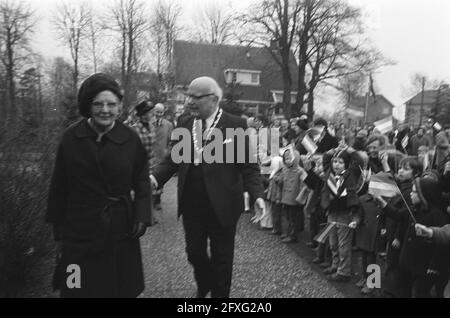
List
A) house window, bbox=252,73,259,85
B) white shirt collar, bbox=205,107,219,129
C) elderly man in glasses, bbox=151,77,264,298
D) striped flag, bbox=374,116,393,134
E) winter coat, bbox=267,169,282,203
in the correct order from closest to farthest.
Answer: elderly man in glasses, bbox=151,77,264,298
white shirt collar, bbox=205,107,219,129
striped flag, bbox=374,116,393,134
winter coat, bbox=267,169,282,203
house window, bbox=252,73,259,85

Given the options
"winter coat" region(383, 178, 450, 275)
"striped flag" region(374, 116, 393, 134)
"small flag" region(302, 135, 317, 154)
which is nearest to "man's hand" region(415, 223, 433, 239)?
"winter coat" region(383, 178, 450, 275)

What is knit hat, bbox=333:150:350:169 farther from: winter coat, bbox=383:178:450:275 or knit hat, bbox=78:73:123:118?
knit hat, bbox=78:73:123:118

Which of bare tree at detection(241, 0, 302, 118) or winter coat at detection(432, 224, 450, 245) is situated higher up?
bare tree at detection(241, 0, 302, 118)

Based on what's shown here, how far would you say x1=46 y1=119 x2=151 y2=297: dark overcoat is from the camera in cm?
295

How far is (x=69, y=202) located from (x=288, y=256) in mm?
3323

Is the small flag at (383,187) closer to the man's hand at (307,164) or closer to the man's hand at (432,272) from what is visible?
the man's hand at (432,272)

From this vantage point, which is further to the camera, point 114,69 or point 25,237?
point 114,69

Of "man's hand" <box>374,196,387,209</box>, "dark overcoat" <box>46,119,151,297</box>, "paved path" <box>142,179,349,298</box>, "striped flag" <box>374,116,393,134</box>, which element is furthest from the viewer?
"striped flag" <box>374,116,393,134</box>

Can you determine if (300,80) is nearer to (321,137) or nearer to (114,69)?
(114,69)

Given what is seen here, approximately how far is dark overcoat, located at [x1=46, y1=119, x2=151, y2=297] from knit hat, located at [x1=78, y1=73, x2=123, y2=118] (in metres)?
0.14

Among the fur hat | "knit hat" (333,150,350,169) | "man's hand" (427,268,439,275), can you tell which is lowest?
"man's hand" (427,268,439,275)
